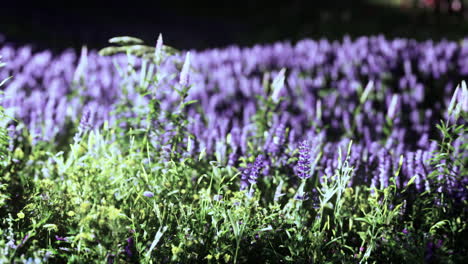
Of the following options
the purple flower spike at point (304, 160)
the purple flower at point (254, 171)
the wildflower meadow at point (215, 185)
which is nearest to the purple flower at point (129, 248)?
the wildflower meadow at point (215, 185)

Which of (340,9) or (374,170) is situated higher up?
(340,9)

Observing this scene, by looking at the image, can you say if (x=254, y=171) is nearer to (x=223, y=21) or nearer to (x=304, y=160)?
(x=304, y=160)

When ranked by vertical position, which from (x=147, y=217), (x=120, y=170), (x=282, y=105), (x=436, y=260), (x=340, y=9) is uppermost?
(x=340, y=9)

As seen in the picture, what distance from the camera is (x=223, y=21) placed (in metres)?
16.9

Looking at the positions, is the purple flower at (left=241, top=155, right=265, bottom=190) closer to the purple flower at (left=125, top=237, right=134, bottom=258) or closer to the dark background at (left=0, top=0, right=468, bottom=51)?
the purple flower at (left=125, top=237, right=134, bottom=258)

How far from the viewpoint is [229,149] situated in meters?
4.05

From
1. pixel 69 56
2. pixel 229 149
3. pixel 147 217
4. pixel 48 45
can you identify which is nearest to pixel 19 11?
pixel 48 45

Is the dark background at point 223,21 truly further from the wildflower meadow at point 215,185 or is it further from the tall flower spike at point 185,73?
the tall flower spike at point 185,73

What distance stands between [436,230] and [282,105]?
8.68 feet

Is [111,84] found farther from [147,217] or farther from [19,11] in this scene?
[19,11]

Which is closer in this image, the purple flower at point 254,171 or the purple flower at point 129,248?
the purple flower at point 129,248

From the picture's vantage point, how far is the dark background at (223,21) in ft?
38.9

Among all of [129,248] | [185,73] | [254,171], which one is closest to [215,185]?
[254,171]

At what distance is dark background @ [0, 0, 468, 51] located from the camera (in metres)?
11.9
